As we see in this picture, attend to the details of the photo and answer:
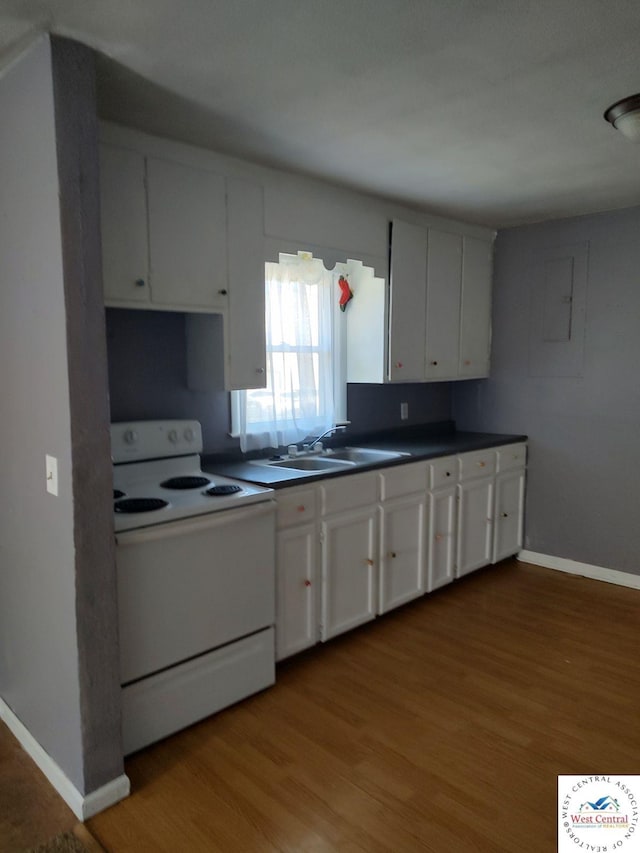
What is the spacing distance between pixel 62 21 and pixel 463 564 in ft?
10.7

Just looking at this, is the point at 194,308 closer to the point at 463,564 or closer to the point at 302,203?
the point at 302,203

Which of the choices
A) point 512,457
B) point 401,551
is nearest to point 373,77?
point 401,551

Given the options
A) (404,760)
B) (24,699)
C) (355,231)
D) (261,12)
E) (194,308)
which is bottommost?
(404,760)

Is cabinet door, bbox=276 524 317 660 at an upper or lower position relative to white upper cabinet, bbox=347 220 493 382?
lower

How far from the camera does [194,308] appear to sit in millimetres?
2494

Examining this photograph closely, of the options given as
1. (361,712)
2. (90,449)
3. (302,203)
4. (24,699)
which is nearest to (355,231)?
(302,203)

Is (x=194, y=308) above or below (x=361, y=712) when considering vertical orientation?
above

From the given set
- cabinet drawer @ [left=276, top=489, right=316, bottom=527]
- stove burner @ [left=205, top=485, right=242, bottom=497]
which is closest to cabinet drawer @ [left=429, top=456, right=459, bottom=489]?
cabinet drawer @ [left=276, top=489, right=316, bottom=527]

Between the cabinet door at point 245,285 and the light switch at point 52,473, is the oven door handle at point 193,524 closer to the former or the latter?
the light switch at point 52,473

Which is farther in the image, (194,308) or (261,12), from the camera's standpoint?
(194,308)

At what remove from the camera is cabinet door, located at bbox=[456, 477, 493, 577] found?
11.8 ft

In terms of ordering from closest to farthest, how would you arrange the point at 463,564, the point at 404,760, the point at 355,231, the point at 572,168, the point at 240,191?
1. the point at 404,760
2. the point at 240,191
3. the point at 572,168
4. the point at 355,231
5. the point at 463,564

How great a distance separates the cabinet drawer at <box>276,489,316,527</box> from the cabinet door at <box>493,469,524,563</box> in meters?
1.67

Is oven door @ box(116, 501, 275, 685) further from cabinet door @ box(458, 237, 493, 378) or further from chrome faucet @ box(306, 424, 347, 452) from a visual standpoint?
cabinet door @ box(458, 237, 493, 378)
